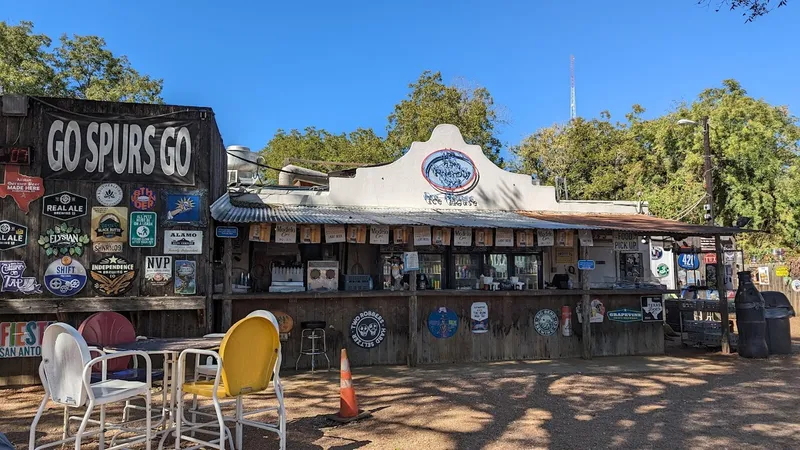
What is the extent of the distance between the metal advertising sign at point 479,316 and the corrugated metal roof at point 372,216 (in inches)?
61.1

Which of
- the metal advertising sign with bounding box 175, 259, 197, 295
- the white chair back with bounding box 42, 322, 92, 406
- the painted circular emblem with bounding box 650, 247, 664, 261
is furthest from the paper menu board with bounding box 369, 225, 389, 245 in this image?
the painted circular emblem with bounding box 650, 247, 664, 261

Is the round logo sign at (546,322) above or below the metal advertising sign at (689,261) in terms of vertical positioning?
below

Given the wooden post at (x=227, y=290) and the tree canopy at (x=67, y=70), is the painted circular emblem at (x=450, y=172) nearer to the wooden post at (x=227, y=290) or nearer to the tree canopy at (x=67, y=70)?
the wooden post at (x=227, y=290)

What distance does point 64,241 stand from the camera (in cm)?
754

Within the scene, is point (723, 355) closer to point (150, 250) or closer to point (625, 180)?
point (150, 250)

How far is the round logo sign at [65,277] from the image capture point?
24.4 feet

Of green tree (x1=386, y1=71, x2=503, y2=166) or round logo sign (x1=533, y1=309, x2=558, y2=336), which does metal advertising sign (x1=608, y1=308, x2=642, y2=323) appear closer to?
round logo sign (x1=533, y1=309, x2=558, y2=336)

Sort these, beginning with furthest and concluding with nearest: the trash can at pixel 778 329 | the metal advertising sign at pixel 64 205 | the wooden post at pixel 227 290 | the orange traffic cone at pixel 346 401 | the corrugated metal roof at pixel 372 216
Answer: the trash can at pixel 778 329, the corrugated metal roof at pixel 372 216, the wooden post at pixel 227 290, the metal advertising sign at pixel 64 205, the orange traffic cone at pixel 346 401

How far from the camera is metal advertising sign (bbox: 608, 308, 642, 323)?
10625 mm

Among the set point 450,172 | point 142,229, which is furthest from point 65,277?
point 450,172

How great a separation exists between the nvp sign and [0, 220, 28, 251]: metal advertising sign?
1082mm

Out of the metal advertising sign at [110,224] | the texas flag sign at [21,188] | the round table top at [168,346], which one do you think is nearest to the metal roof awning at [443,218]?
the metal advertising sign at [110,224]

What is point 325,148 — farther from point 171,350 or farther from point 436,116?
point 171,350

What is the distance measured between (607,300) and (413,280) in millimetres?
4070
